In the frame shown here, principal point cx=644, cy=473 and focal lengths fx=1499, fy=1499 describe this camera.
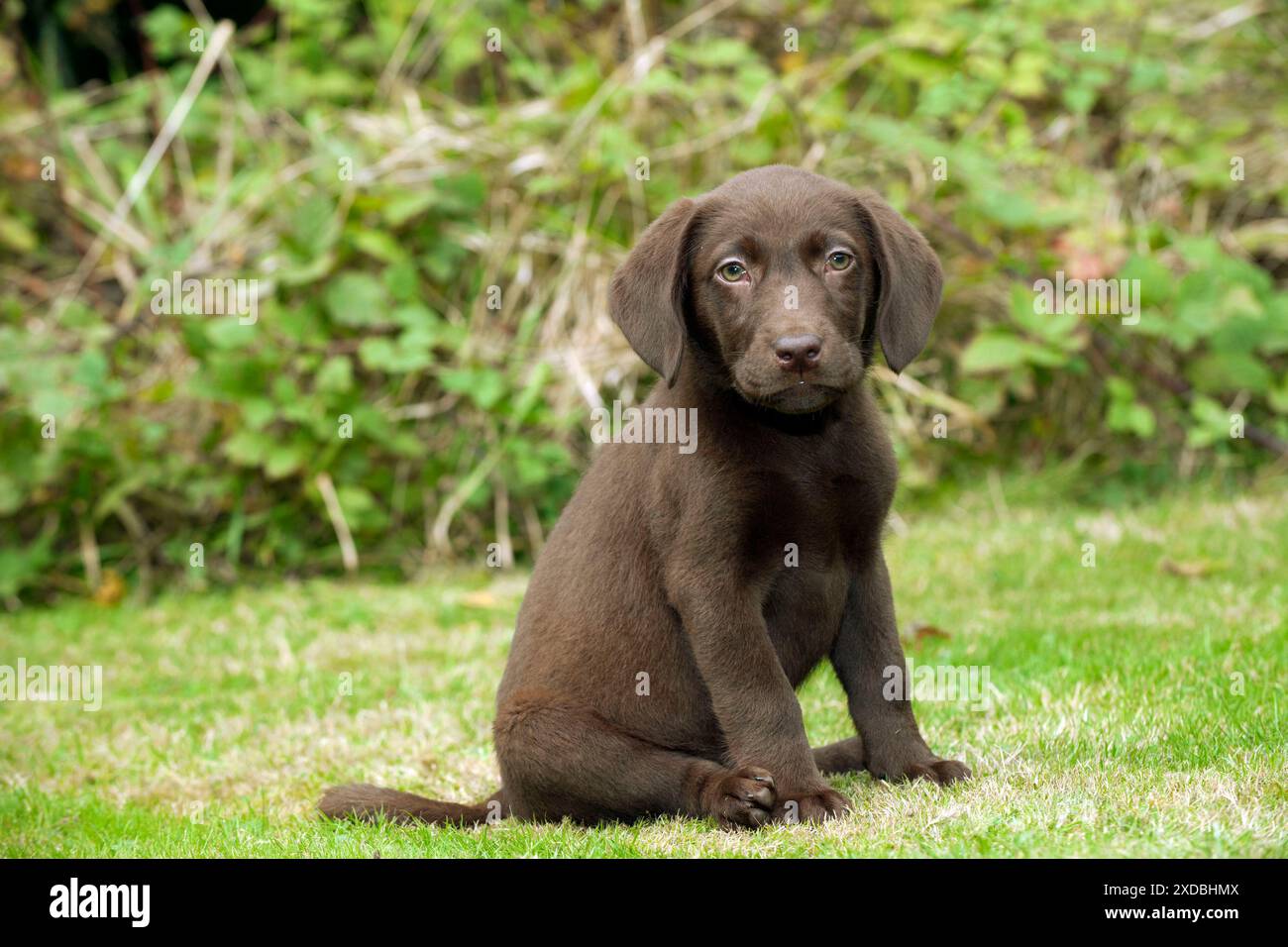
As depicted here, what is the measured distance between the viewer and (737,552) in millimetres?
3383

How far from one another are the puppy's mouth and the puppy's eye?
0.93 feet

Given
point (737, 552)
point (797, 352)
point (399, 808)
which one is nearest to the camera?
point (797, 352)

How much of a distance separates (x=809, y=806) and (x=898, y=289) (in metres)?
1.23

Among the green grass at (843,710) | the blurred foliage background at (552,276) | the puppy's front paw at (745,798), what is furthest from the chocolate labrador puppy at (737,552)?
the blurred foliage background at (552,276)

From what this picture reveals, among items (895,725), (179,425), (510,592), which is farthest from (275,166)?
(895,725)

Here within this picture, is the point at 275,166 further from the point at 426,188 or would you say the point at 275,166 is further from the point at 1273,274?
the point at 1273,274

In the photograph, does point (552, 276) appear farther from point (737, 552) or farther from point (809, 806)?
point (809, 806)

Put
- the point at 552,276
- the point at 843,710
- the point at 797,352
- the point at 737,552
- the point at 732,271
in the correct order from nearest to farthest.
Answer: the point at 797,352 → the point at 737,552 → the point at 732,271 → the point at 843,710 → the point at 552,276

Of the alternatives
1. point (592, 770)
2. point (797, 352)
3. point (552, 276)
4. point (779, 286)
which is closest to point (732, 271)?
point (779, 286)

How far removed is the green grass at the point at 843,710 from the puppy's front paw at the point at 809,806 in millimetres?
57

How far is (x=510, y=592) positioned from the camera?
7.05m

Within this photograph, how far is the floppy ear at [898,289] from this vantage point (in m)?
3.57

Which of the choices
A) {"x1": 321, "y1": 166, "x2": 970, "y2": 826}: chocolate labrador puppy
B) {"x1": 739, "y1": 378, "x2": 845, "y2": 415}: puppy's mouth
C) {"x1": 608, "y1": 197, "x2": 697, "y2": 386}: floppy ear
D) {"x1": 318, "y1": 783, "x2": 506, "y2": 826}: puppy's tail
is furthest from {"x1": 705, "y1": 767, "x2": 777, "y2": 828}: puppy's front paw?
{"x1": 608, "y1": 197, "x2": 697, "y2": 386}: floppy ear

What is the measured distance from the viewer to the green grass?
3174mm
